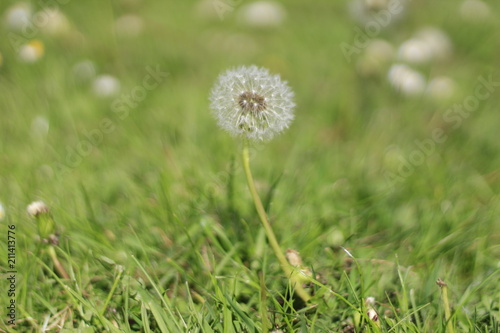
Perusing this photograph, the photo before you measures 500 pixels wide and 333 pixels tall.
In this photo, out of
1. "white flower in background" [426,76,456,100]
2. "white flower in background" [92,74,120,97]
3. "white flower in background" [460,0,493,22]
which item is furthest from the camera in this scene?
"white flower in background" [460,0,493,22]

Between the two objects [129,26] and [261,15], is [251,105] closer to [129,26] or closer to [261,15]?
[129,26]

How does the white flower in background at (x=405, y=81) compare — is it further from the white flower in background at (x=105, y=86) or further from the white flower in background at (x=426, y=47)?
the white flower in background at (x=105, y=86)

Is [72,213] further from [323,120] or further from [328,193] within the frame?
[323,120]

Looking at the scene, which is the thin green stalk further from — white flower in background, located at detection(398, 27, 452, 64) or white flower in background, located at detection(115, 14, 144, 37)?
white flower in background, located at detection(115, 14, 144, 37)

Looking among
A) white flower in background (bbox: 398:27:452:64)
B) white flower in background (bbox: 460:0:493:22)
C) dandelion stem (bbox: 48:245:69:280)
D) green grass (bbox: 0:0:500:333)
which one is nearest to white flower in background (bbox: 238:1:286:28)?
green grass (bbox: 0:0:500:333)

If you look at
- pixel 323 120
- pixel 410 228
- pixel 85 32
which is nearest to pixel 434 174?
pixel 410 228

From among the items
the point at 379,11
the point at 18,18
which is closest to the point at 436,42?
the point at 379,11

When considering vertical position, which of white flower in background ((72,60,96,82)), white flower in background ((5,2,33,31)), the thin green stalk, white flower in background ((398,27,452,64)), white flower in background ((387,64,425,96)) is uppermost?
white flower in background ((5,2,33,31))
